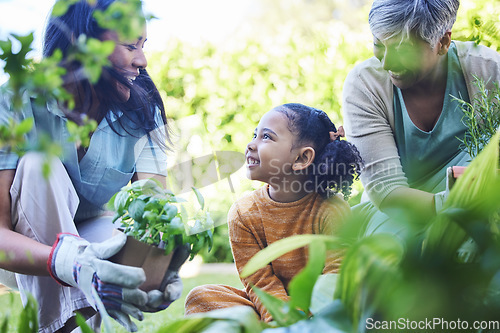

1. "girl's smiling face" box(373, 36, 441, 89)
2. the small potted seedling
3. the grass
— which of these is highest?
"girl's smiling face" box(373, 36, 441, 89)

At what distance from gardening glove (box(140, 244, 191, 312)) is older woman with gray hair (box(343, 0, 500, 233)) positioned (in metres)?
0.68

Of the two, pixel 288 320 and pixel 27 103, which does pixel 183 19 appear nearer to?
pixel 27 103

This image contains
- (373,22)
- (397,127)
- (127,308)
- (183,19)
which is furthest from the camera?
(183,19)

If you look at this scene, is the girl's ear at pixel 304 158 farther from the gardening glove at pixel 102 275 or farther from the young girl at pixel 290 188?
the gardening glove at pixel 102 275

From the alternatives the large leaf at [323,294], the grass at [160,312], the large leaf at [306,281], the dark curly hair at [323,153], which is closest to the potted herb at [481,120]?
the dark curly hair at [323,153]

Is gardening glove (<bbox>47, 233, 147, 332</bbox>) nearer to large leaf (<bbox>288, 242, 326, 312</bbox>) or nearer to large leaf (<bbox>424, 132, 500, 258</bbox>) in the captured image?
large leaf (<bbox>288, 242, 326, 312</bbox>)

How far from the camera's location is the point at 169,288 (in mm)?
1481

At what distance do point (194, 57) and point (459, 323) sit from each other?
10.1ft

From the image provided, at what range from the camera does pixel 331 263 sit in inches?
68.4

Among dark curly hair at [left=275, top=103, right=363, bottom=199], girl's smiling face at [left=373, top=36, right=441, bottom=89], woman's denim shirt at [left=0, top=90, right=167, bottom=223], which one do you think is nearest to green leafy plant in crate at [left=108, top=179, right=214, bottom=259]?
woman's denim shirt at [left=0, top=90, right=167, bottom=223]

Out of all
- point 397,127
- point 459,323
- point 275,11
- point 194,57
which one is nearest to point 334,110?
point 194,57

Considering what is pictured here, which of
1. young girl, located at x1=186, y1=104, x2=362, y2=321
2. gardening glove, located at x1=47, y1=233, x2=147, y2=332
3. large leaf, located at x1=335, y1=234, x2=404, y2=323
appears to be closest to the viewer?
Answer: large leaf, located at x1=335, y1=234, x2=404, y2=323

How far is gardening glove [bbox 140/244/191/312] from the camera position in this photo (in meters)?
1.45

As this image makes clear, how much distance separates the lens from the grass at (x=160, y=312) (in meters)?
2.07
